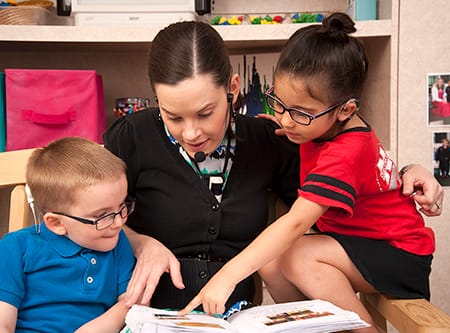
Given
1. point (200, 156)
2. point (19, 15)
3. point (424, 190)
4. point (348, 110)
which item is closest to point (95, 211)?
point (200, 156)

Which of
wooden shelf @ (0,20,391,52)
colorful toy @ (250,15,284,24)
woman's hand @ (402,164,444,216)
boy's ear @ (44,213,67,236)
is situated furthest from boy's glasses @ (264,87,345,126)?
colorful toy @ (250,15,284,24)

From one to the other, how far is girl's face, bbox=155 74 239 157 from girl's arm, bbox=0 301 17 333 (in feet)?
1.39

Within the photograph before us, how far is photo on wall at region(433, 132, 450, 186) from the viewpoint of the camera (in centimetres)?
192

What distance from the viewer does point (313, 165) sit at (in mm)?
1147

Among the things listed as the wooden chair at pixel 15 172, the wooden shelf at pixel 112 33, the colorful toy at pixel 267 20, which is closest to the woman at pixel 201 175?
the wooden chair at pixel 15 172

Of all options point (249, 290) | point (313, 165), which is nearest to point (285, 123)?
point (313, 165)

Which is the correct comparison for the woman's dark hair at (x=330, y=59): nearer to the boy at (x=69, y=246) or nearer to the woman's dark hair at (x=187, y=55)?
the woman's dark hair at (x=187, y=55)

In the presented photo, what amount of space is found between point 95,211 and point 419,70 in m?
1.28

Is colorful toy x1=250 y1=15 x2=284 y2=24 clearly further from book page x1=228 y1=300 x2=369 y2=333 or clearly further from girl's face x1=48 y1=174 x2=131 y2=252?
book page x1=228 y1=300 x2=369 y2=333

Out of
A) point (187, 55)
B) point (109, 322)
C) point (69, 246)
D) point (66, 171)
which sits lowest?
point (109, 322)

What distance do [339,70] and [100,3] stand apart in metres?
1.20

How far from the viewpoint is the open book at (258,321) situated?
0.86 metres

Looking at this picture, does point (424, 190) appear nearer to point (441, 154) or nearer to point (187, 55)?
point (187, 55)

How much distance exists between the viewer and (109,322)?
100 centimetres
